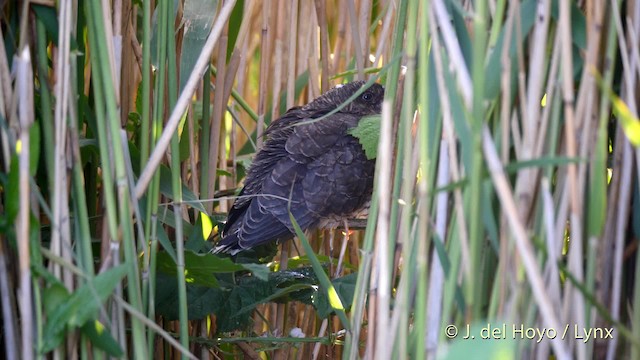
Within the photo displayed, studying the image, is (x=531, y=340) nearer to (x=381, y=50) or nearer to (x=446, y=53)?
(x=446, y=53)

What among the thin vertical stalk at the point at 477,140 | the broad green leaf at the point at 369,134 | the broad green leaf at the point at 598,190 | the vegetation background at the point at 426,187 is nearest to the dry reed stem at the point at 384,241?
the vegetation background at the point at 426,187

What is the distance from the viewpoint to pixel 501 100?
1.01 meters

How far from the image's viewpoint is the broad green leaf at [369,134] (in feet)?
6.29

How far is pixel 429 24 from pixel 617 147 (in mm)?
290

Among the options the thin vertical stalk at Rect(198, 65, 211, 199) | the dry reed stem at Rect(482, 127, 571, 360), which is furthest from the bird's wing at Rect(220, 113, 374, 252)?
the dry reed stem at Rect(482, 127, 571, 360)

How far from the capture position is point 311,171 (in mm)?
2156

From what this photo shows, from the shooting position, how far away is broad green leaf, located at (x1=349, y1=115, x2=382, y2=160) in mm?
1918

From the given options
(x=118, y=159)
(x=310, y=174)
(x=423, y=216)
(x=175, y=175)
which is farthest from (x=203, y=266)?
(x=310, y=174)

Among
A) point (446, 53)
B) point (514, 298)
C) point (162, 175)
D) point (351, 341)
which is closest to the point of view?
point (514, 298)

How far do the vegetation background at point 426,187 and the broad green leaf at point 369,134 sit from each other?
498 millimetres

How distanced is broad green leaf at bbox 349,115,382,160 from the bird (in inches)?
A: 3.7

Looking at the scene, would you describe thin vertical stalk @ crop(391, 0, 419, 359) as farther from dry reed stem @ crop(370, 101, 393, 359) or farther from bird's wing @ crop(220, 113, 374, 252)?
bird's wing @ crop(220, 113, 374, 252)

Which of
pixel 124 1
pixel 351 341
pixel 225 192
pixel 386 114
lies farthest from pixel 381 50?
pixel 386 114

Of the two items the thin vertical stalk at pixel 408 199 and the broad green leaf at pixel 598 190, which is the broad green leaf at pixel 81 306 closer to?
the thin vertical stalk at pixel 408 199
